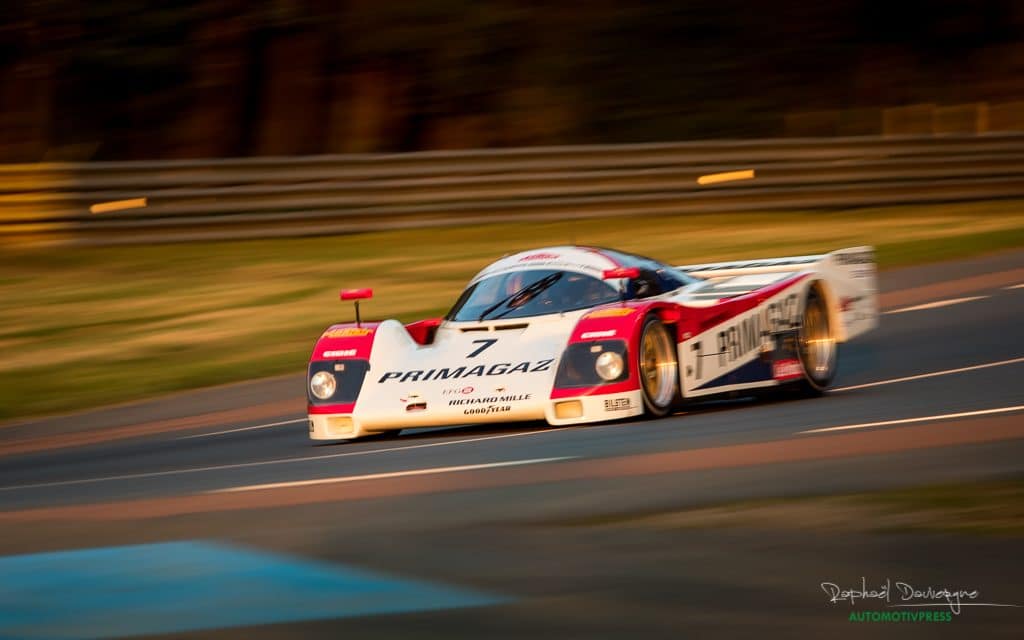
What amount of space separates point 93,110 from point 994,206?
13.3 metres

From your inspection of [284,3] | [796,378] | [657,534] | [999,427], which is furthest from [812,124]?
[657,534]

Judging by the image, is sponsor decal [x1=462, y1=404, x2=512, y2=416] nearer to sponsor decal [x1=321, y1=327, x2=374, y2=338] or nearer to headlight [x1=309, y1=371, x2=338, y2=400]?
headlight [x1=309, y1=371, x2=338, y2=400]

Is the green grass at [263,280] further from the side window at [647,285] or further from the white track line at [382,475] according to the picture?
the white track line at [382,475]

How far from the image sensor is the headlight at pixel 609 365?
917 centimetres

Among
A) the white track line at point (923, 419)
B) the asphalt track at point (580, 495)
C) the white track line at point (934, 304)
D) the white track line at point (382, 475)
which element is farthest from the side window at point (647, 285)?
the white track line at point (934, 304)

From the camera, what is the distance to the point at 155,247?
64.7 feet

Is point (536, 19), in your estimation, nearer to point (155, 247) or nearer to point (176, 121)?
point (176, 121)

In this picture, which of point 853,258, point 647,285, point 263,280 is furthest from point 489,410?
point 263,280

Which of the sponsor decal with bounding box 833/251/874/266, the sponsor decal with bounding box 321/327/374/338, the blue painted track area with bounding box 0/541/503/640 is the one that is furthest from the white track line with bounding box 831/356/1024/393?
the blue painted track area with bounding box 0/541/503/640

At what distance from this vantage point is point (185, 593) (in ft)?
17.8

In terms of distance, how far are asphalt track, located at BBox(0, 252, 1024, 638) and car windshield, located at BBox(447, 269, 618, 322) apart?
0.77 meters

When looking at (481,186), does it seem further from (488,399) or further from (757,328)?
(488,399)

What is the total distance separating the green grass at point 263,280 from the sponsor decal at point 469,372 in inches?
168

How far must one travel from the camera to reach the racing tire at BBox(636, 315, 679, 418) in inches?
371
